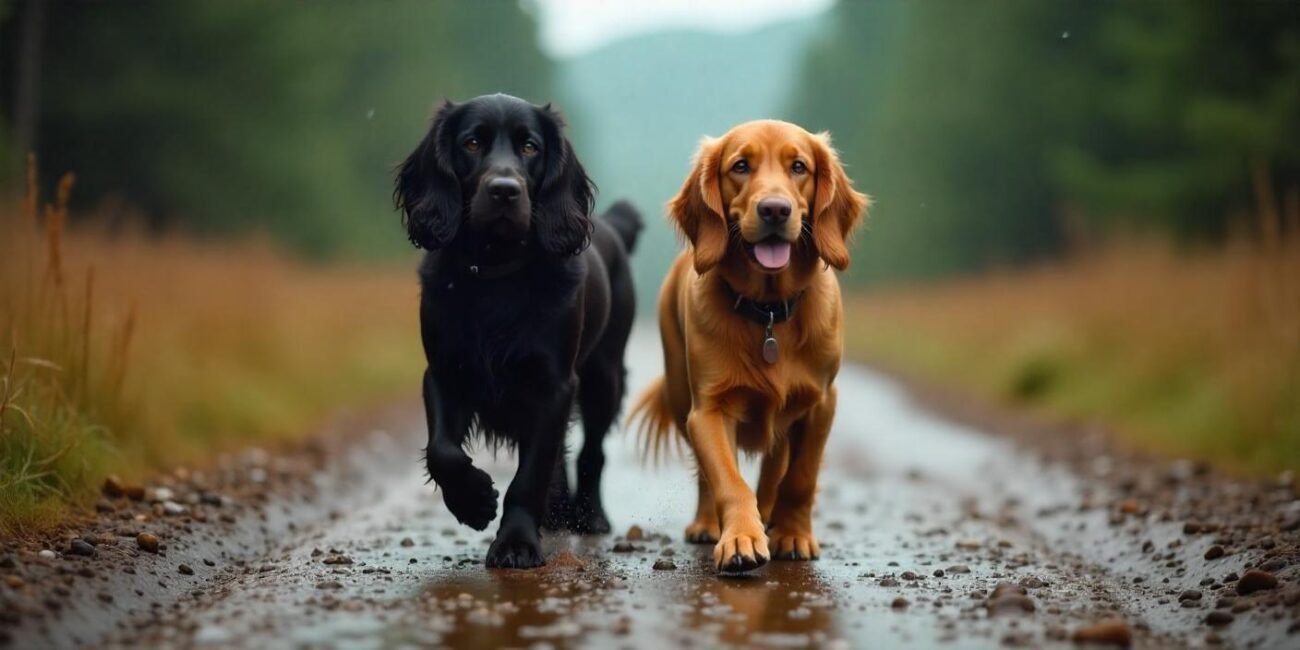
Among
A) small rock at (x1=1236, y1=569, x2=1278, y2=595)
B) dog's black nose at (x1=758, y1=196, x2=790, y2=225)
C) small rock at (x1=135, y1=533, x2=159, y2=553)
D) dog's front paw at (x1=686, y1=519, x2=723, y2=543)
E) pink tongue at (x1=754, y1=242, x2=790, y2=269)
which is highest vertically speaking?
dog's black nose at (x1=758, y1=196, x2=790, y2=225)

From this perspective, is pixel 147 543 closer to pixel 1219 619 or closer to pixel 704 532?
pixel 704 532

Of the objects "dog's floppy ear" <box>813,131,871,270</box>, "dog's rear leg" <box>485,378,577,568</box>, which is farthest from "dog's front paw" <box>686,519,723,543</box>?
"dog's floppy ear" <box>813,131,871,270</box>

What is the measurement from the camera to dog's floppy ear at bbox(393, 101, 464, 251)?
5.28m

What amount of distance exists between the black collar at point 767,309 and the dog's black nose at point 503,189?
0.95 metres

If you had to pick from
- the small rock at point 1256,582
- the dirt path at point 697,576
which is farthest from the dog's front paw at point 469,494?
the small rock at point 1256,582

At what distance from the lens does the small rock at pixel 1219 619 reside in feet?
13.7

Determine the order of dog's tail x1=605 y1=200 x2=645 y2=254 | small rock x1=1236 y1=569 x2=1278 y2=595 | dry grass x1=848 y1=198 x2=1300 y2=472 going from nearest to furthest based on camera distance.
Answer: small rock x1=1236 y1=569 x2=1278 y2=595, dog's tail x1=605 y1=200 x2=645 y2=254, dry grass x1=848 y1=198 x2=1300 y2=472

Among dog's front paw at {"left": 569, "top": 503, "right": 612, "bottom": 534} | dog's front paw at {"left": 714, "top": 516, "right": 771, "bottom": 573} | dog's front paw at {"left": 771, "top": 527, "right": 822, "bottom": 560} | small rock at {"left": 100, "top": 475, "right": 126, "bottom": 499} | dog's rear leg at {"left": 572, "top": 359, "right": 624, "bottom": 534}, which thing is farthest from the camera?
dog's rear leg at {"left": 572, "top": 359, "right": 624, "bottom": 534}

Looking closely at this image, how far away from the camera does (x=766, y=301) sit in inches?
213

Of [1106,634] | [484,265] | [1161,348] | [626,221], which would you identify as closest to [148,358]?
[626,221]

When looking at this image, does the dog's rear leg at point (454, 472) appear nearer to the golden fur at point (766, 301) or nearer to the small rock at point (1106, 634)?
the golden fur at point (766, 301)

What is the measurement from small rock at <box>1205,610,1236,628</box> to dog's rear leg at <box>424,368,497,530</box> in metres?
2.30

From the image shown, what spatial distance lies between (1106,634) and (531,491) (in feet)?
7.10

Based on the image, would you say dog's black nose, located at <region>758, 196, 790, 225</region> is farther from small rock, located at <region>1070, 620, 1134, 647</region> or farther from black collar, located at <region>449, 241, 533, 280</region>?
small rock, located at <region>1070, 620, 1134, 647</region>
